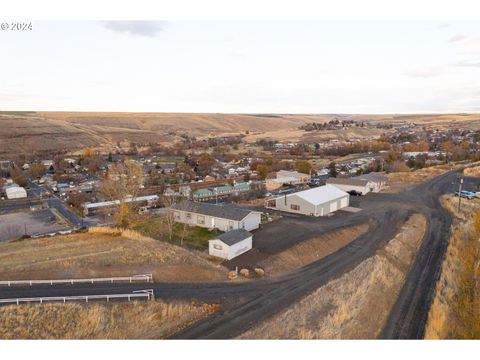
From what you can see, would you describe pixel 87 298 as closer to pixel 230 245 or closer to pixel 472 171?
pixel 230 245

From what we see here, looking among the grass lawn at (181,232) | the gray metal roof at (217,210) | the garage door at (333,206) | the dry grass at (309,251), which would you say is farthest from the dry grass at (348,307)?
the garage door at (333,206)

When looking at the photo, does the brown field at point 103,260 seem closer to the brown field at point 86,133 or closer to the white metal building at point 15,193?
the white metal building at point 15,193

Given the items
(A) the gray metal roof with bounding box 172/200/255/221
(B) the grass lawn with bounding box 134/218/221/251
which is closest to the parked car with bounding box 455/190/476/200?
(A) the gray metal roof with bounding box 172/200/255/221

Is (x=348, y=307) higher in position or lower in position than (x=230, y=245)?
lower

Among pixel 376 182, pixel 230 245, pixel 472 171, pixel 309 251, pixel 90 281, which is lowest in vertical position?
pixel 309 251

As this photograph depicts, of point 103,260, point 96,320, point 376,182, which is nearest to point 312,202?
point 376,182

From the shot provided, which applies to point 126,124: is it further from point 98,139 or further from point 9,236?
point 9,236

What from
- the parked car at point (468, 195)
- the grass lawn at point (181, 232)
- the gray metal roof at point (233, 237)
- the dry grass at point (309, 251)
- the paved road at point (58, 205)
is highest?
the gray metal roof at point (233, 237)

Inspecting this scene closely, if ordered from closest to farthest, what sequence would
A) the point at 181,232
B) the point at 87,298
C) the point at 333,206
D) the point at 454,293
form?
the point at 87,298, the point at 454,293, the point at 181,232, the point at 333,206
